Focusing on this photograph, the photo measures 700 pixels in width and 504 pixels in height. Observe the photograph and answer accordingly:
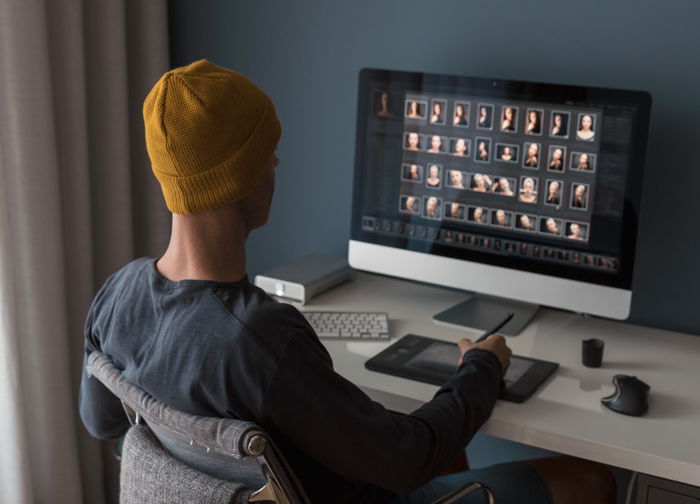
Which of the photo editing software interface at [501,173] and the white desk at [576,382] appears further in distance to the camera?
the photo editing software interface at [501,173]

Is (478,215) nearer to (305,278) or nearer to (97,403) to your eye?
(305,278)

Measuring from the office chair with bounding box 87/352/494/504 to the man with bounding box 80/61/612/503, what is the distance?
0.04 meters

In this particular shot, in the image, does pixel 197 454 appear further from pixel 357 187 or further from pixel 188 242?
pixel 357 187

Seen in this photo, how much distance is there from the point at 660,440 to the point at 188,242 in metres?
0.85

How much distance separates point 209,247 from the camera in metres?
1.30

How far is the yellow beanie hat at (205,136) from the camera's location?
4.06 feet

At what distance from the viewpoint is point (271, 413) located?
1205 millimetres

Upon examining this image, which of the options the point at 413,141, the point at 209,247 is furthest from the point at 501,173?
the point at 209,247

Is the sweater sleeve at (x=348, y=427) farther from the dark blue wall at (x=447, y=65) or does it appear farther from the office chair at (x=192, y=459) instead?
the dark blue wall at (x=447, y=65)

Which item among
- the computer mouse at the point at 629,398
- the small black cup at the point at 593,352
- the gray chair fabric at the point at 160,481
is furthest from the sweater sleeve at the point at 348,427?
the small black cup at the point at 593,352

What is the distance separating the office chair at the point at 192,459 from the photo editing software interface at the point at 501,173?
0.89 metres

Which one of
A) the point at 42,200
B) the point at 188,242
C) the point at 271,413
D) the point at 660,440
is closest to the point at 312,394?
the point at 271,413

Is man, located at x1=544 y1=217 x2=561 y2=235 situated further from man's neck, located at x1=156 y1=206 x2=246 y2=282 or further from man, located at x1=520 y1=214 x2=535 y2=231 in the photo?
man's neck, located at x1=156 y1=206 x2=246 y2=282

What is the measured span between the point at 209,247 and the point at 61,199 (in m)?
1.07
